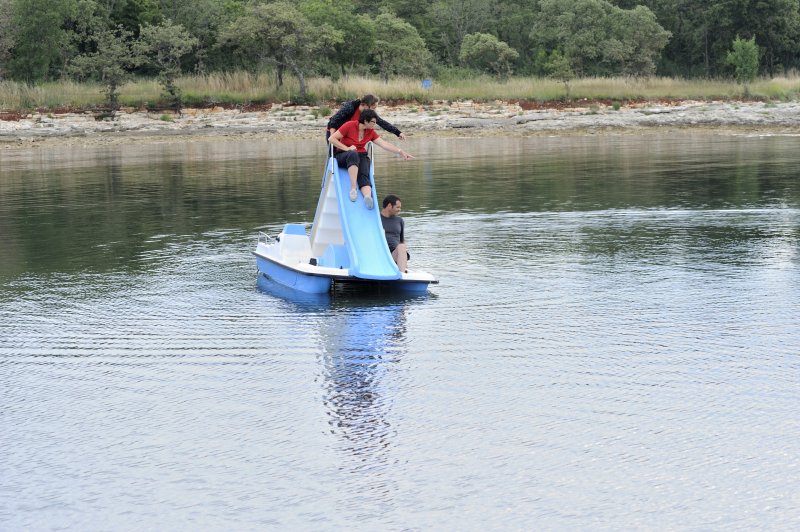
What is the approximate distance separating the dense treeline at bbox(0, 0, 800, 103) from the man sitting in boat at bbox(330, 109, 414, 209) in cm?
3925

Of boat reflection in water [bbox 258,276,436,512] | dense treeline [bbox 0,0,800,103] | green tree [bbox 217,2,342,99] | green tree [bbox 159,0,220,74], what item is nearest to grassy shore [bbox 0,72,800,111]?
dense treeline [bbox 0,0,800,103]

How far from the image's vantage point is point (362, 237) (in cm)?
1000

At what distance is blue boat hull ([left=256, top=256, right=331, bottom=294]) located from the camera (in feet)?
32.5

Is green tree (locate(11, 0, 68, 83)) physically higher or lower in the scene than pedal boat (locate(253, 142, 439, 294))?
higher

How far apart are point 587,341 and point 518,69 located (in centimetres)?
6907

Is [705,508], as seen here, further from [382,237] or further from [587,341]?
[382,237]

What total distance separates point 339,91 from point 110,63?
12606 millimetres

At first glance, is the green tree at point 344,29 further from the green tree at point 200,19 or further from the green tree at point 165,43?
the green tree at point 165,43

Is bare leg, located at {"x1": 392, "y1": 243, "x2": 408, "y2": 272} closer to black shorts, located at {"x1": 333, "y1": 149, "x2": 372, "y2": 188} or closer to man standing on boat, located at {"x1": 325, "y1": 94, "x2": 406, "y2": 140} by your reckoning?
black shorts, located at {"x1": 333, "y1": 149, "x2": 372, "y2": 188}

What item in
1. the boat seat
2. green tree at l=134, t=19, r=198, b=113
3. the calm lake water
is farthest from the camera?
green tree at l=134, t=19, r=198, b=113

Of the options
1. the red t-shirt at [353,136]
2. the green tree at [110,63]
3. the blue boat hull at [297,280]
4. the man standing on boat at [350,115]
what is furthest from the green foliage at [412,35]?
the blue boat hull at [297,280]

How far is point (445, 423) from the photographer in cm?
596

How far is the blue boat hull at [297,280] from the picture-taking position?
9.90 metres

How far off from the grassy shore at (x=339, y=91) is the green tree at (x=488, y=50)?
942 cm
